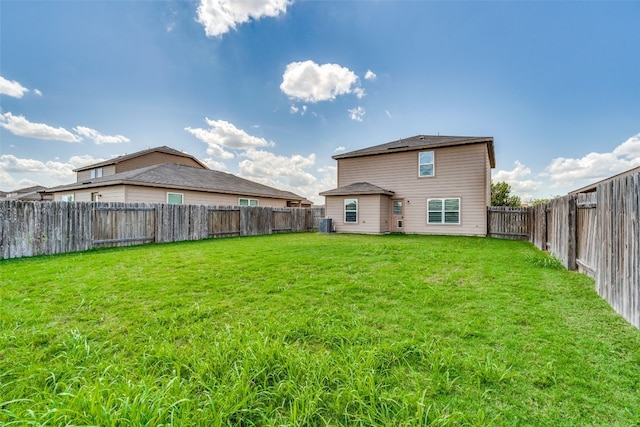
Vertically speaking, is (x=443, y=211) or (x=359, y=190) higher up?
(x=359, y=190)

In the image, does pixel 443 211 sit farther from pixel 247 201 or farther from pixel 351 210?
pixel 247 201

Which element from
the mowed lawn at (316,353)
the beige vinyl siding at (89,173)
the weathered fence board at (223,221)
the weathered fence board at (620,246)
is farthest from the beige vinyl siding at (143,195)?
the weathered fence board at (620,246)

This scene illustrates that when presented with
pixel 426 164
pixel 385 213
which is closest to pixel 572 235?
pixel 426 164

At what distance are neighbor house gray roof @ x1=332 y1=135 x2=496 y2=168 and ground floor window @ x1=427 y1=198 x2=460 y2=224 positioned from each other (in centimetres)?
305

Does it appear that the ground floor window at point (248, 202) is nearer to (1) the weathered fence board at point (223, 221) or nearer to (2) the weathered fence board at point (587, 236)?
(1) the weathered fence board at point (223, 221)

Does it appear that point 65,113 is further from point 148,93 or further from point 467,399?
point 467,399

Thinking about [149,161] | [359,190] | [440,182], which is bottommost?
[359,190]

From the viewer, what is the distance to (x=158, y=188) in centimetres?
1562

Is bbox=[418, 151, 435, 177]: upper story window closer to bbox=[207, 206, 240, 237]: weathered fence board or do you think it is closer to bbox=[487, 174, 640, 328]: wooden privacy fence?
bbox=[487, 174, 640, 328]: wooden privacy fence

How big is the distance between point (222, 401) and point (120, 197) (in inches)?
651

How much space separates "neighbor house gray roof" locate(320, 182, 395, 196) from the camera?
620 inches

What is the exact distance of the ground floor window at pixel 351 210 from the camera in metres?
16.5

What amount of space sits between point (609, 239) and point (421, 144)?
12.6 meters

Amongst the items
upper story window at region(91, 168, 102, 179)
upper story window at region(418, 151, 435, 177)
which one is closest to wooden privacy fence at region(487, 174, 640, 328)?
upper story window at region(418, 151, 435, 177)
